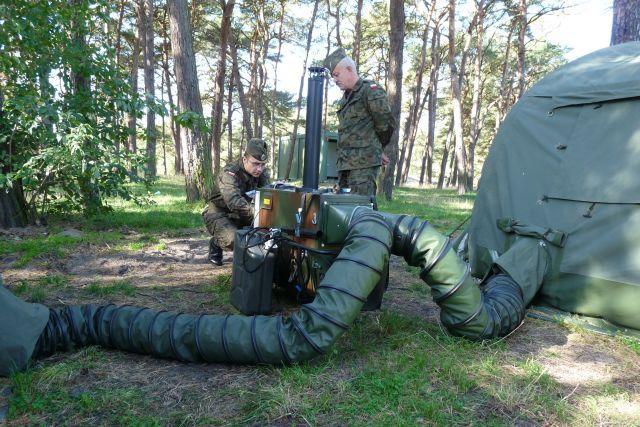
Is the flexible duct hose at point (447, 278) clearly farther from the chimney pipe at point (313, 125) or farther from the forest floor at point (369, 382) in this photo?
the chimney pipe at point (313, 125)

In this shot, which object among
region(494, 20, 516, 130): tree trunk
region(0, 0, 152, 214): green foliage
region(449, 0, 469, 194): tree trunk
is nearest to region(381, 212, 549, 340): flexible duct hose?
region(0, 0, 152, 214): green foliage

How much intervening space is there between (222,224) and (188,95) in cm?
470

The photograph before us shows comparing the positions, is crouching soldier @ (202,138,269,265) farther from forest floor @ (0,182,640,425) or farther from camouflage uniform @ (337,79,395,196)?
forest floor @ (0,182,640,425)

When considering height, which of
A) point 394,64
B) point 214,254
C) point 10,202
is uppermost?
point 394,64

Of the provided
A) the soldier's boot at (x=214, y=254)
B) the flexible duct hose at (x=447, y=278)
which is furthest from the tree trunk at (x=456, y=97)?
the flexible duct hose at (x=447, y=278)

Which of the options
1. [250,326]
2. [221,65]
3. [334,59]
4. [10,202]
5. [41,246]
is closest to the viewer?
[250,326]

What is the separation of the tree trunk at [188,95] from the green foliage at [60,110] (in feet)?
7.90

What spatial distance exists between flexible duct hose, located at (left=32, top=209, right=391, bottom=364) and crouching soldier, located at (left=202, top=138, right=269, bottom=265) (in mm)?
1800

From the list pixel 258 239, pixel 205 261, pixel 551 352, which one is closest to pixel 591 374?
pixel 551 352

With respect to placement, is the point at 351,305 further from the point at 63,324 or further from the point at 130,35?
the point at 130,35

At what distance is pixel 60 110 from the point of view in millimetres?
5070

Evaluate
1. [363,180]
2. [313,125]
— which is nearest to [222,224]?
[363,180]

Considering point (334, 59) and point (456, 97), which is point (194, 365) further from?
point (456, 97)

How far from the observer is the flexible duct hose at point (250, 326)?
2.32m
